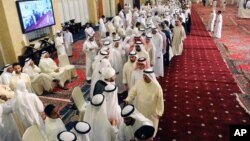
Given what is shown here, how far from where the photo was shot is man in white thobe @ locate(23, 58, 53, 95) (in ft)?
19.6

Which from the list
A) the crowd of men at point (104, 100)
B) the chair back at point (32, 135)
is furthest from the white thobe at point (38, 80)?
the chair back at point (32, 135)

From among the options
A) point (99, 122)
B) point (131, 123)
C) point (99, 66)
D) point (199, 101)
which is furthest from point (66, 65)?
point (131, 123)

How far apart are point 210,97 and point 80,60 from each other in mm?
4965

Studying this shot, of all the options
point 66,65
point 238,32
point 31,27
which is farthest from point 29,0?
point 238,32

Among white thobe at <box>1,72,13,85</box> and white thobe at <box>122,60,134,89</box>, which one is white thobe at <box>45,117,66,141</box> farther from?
white thobe at <box>1,72,13,85</box>

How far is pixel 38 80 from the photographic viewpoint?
600cm

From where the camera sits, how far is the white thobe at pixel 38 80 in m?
5.98

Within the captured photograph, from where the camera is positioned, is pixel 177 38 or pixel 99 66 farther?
pixel 177 38

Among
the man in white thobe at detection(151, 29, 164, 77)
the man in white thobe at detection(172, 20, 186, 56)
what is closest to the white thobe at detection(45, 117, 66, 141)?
the man in white thobe at detection(151, 29, 164, 77)

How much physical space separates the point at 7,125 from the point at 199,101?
3936 mm

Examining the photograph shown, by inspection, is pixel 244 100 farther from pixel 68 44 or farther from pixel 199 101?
pixel 68 44

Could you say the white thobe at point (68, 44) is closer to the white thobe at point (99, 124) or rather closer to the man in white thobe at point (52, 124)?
the man in white thobe at point (52, 124)

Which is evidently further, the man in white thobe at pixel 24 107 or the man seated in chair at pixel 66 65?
the man seated in chair at pixel 66 65

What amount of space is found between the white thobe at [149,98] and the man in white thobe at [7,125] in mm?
1881
